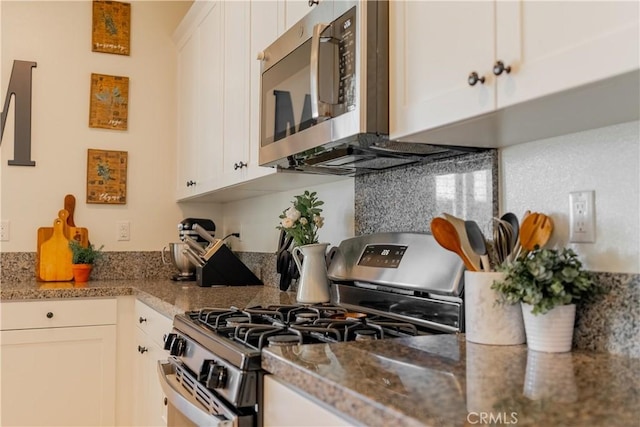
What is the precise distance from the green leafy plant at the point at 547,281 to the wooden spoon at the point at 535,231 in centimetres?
6

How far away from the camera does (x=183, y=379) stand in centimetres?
157

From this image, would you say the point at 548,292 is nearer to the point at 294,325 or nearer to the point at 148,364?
the point at 294,325

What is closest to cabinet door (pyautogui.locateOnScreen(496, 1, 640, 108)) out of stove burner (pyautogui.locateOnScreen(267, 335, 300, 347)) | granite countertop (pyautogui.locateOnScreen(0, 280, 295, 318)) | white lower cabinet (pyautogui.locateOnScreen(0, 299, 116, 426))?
stove burner (pyautogui.locateOnScreen(267, 335, 300, 347))

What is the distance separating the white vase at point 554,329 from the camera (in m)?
1.14

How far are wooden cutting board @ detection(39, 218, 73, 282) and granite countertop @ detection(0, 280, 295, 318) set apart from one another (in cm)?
7

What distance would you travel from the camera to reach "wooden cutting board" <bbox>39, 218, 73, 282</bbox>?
3.00 metres

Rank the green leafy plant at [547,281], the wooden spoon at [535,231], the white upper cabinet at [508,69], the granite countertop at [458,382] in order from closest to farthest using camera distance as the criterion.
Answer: the granite countertop at [458,382] < the white upper cabinet at [508,69] < the green leafy plant at [547,281] < the wooden spoon at [535,231]

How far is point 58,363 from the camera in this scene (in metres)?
2.61

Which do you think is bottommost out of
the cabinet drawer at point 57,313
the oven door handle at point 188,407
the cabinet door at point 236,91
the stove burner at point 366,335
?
the oven door handle at point 188,407

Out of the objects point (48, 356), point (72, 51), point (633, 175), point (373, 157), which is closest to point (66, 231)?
point (48, 356)

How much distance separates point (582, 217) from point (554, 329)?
243mm

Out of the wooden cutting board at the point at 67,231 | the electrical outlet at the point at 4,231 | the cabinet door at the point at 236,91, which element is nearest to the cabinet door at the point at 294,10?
the cabinet door at the point at 236,91

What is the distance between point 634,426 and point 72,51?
331 centimetres

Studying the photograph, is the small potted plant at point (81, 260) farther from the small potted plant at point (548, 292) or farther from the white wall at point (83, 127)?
the small potted plant at point (548, 292)
